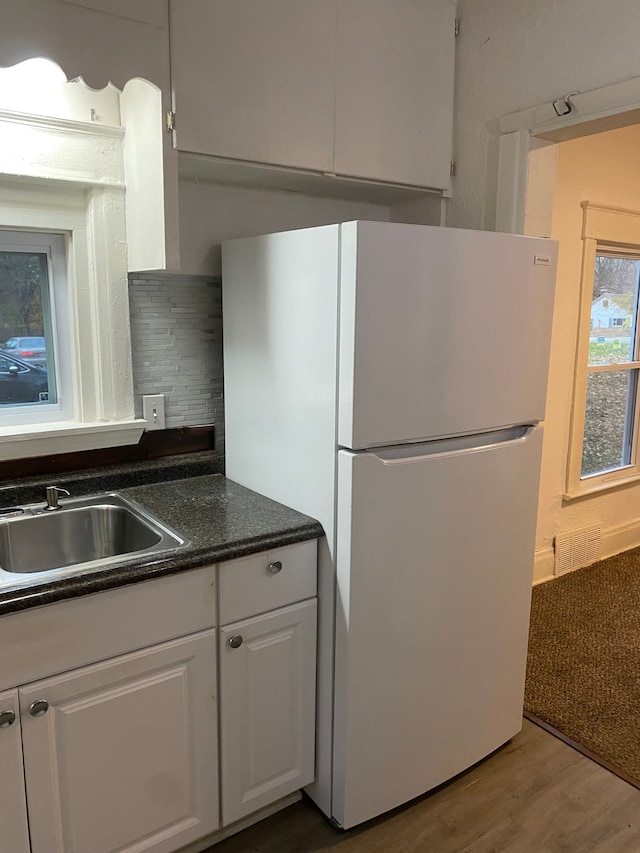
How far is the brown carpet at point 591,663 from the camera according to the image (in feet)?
7.18

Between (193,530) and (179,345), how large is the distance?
709 millimetres

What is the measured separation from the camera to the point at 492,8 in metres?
2.08

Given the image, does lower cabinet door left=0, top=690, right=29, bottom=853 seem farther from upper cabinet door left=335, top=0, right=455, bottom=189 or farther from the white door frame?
the white door frame

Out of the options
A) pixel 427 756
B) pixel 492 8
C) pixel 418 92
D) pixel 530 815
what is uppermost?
pixel 492 8

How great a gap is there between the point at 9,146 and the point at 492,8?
1.52m

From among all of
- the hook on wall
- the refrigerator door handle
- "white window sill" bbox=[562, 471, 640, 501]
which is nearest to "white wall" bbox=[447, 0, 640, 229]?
the hook on wall

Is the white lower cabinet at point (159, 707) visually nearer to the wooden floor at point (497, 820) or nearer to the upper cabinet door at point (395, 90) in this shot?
the wooden floor at point (497, 820)

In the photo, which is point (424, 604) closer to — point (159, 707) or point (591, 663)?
point (159, 707)

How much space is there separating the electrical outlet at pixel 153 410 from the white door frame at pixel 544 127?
1.24 metres

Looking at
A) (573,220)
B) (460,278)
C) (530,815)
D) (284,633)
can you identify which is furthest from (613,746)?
(573,220)

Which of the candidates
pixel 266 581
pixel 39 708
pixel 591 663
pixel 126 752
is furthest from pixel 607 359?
pixel 39 708

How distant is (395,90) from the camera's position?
2.04 metres

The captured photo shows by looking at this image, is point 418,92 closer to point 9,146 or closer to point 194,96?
point 194,96

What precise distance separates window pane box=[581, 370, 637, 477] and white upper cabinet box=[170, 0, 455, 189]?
5.87 feet
